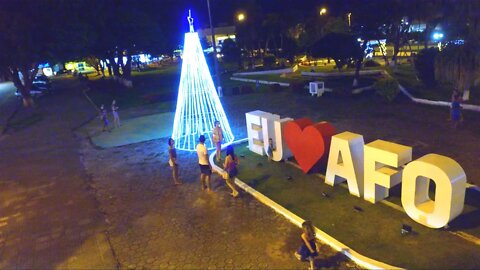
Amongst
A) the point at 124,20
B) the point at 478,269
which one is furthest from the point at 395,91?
the point at 124,20

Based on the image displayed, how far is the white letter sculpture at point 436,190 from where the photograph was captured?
7742 millimetres

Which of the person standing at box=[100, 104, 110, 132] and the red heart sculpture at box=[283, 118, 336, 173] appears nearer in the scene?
the red heart sculpture at box=[283, 118, 336, 173]

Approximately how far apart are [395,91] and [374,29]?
38.0 ft

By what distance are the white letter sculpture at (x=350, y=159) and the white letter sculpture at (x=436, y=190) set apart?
4.76 feet

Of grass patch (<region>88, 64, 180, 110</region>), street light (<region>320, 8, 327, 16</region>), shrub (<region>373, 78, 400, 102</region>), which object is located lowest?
grass patch (<region>88, 64, 180, 110</region>)

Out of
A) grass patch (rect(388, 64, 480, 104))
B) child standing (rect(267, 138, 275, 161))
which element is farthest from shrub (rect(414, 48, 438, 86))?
child standing (rect(267, 138, 275, 161))

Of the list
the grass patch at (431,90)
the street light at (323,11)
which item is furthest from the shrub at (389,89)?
the street light at (323,11)

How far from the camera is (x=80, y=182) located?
42.5 feet

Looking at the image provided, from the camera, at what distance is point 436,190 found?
26.0 feet

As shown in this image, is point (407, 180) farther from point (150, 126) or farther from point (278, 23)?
point (278, 23)

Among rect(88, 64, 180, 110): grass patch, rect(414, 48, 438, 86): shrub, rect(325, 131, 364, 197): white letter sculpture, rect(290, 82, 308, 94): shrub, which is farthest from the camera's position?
rect(88, 64, 180, 110): grass patch

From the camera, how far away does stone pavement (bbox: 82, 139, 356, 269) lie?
7828 mm

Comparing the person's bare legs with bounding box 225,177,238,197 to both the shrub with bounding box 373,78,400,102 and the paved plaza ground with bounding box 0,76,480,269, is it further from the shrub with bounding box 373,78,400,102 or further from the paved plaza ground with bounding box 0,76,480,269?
the shrub with bounding box 373,78,400,102

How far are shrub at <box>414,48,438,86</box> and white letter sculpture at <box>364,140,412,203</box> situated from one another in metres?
16.1
